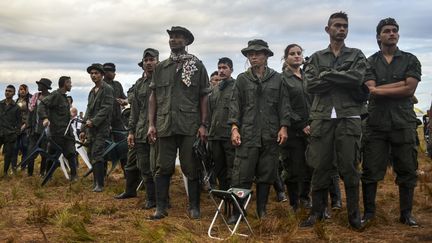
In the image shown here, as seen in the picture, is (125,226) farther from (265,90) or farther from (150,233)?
(265,90)

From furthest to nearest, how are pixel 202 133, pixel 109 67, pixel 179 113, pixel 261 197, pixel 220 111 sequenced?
pixel 109 67
pixel 220 111
pixel 202 133
pixel 179 113
pixel 261 197

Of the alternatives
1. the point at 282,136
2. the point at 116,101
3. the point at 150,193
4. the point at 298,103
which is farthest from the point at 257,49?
the point at 116,101

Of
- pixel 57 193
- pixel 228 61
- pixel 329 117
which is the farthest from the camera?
pixel 57 193

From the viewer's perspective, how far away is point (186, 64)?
6.69m

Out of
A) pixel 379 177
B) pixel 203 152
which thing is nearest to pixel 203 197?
pixel 203 152

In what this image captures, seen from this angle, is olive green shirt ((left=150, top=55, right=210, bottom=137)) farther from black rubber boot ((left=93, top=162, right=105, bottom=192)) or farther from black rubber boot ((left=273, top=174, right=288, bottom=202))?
black rubber boot ((left=93, top=162, right=105, bottom=192))

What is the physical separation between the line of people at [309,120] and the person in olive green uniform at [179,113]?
0.04ft

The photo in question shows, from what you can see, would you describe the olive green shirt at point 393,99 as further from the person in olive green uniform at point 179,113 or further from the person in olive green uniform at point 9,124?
the person in olive green uniform at point 9,124

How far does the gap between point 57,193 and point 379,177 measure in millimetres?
5857

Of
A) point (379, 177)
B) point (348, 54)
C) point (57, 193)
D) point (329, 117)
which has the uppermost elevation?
point (348, 54)

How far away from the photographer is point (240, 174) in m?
6.26

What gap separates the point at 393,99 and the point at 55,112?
745 cm

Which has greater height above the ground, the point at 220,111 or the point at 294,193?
the point at 220,111

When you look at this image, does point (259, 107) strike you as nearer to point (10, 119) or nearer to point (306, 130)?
point (306, 130)
